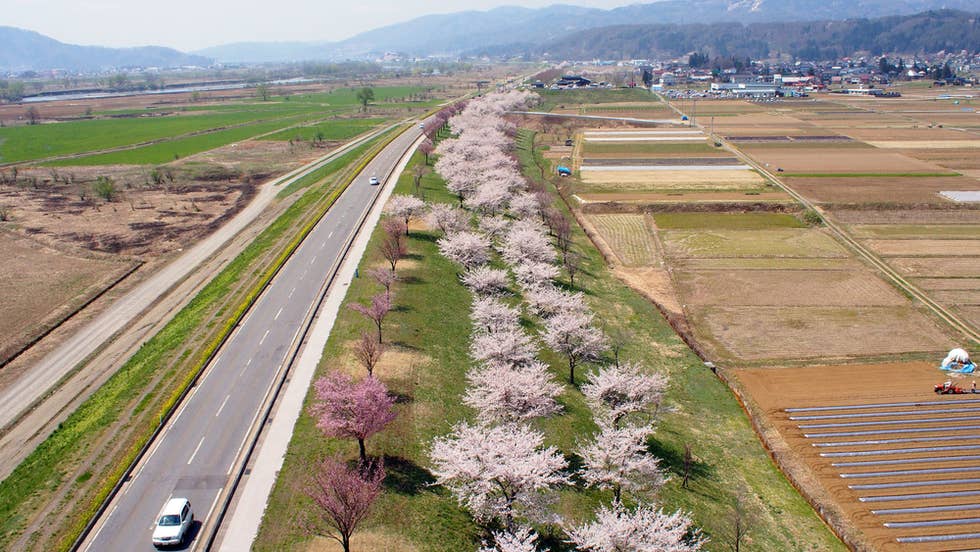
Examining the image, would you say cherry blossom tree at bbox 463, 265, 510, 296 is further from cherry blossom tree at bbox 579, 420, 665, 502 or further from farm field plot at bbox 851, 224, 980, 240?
farm field plot at bbox 851, 224, 980, 240

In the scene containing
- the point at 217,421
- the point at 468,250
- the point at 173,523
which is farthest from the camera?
the point at 468,250

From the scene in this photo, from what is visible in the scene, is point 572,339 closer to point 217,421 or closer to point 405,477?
point 405,477

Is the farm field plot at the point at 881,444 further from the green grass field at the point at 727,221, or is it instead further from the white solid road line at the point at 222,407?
the green grass field at the point at 727,221

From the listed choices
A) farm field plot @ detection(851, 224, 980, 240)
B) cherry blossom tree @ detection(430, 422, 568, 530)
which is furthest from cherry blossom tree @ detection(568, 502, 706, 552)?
farm field plot @ detection(851, 224, 980, 240)

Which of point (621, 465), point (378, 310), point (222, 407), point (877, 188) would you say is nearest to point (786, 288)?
point (621, 465)

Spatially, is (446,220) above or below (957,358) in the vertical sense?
above

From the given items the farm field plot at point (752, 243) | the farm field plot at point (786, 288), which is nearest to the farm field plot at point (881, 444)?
the farm field plot at point (786, 288)
